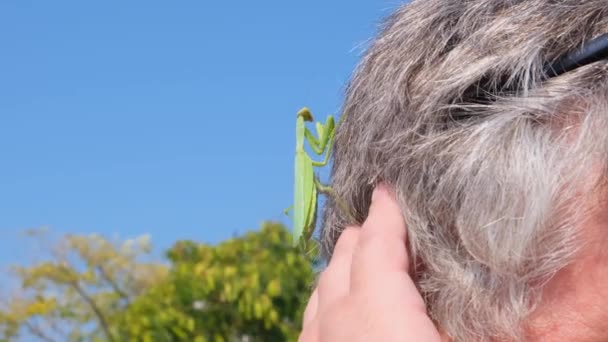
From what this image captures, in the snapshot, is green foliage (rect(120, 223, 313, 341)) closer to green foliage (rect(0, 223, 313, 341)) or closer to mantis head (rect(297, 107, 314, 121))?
green foliage (rect(0, 223, 313, 341))

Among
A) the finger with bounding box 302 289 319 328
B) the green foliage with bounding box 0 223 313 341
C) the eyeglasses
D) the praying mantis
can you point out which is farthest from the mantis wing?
the green foliage with bounding box 0 223 313 341

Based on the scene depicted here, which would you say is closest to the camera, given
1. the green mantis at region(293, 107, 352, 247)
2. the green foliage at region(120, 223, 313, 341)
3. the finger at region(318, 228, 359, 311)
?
the finger at region(318, 228, 359, 311)

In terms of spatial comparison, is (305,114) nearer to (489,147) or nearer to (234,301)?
(489,147)

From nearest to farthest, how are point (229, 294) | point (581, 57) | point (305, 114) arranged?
point (581, 57) < point (305, 114) < point (229, 294)

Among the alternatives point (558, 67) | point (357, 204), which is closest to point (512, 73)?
point (558, 67)

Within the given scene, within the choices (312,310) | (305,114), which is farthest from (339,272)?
(305,114)

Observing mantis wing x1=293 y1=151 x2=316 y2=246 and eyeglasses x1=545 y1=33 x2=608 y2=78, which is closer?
eyeglasses x1=545 y1=33 x2=608 y2=78
